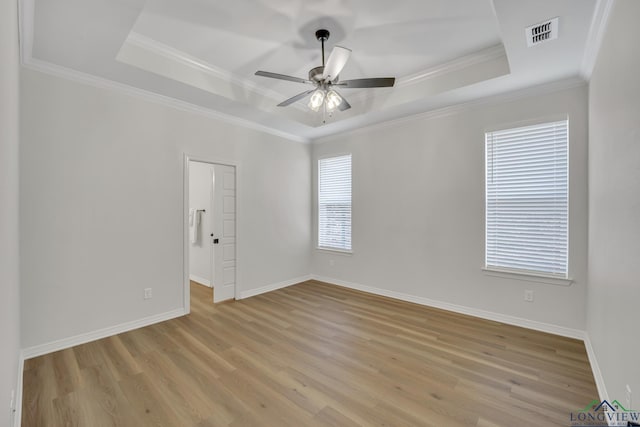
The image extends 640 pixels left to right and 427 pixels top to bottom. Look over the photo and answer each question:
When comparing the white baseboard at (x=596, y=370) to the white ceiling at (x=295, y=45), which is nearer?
the white baseboard at (x=596, y=370)

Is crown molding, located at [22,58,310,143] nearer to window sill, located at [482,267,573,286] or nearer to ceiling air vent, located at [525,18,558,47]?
ceiling air vent, located at [525,18,558,47]

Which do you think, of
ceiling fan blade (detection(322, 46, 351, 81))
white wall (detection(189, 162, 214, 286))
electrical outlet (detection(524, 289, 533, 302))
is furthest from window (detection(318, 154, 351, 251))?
electrical outlet (detection(524, 289, 533, 302))

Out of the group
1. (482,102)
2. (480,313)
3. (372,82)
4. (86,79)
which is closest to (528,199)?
(482,102)

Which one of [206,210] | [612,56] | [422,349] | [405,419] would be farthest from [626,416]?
[206,210]

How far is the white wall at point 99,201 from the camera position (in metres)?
2.65

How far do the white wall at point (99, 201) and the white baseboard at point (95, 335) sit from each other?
0.06 meters

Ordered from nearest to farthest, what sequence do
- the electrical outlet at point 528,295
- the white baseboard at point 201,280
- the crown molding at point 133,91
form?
the crown molding at point 133,91, the electrical outlet at point 528,295, the white baseboard at point 201,280

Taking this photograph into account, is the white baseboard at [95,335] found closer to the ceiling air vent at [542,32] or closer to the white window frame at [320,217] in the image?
the white window frame at [320,217]

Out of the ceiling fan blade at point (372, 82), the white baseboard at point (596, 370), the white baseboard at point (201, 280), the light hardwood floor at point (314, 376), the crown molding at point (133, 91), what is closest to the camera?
the light hardwood floor at point (314, 376)

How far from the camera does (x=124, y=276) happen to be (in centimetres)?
321

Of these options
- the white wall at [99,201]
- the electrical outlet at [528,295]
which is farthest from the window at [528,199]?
the white wall at [99,201]

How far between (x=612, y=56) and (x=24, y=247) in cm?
495

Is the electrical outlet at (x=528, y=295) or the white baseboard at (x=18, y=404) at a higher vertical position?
the electrical outlet at (x=528, y=295)

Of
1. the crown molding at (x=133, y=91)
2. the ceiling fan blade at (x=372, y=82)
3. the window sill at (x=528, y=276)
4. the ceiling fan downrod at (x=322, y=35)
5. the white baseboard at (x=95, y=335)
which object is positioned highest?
the ceiling fan downrod at (x=322, y=35)
